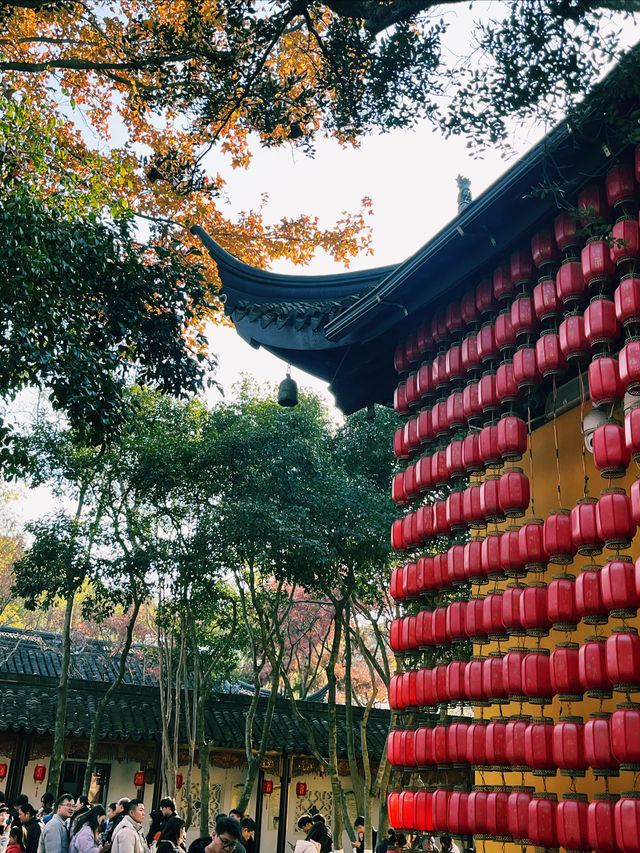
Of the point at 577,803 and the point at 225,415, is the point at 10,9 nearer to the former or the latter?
the point at 577,803

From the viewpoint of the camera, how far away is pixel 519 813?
491 centimetres

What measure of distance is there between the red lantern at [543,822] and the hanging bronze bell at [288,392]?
421 cm

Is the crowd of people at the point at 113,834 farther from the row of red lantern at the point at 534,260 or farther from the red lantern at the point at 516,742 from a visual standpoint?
the row of red lantern at the point at 534,260

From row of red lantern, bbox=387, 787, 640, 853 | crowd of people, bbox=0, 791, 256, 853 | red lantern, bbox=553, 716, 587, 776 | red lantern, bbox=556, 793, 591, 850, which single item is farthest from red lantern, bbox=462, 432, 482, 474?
crowd of people, bbox=0, 791, 256, 853

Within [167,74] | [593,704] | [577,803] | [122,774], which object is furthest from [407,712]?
[122,774]

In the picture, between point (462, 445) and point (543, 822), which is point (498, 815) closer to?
point (543, 822)

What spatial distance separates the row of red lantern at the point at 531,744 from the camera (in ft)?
13.9

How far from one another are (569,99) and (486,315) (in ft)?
6.86

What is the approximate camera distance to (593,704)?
5.70 meters

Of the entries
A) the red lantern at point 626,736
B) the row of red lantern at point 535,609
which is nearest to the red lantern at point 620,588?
the row of red lantern at point 535,609

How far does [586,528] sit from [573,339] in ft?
3.95

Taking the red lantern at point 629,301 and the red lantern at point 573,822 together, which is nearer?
the red lantern at point 573,822

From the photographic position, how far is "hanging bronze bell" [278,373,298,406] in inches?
309

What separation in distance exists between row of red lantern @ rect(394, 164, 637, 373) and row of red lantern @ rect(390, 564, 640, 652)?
5.85 ft
